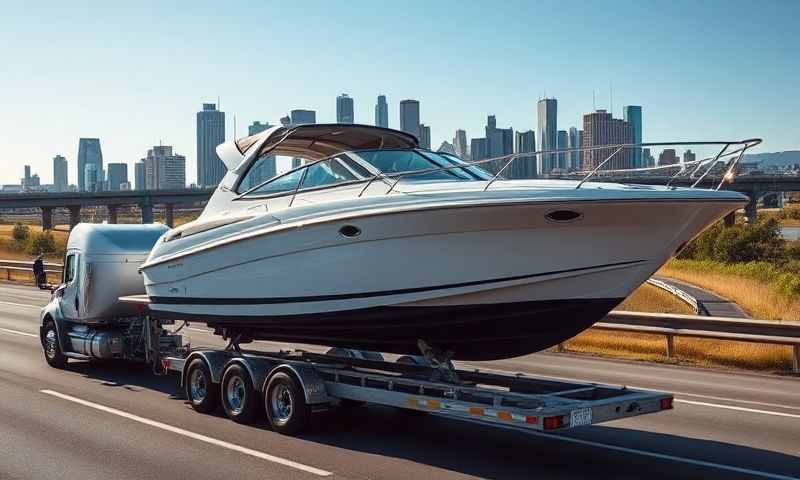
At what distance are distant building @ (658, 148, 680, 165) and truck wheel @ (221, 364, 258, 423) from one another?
497 cm

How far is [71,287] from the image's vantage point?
46.6ft

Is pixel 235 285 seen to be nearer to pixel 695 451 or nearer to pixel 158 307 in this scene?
pixel 158 307

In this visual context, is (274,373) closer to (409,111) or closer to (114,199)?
(409,111)

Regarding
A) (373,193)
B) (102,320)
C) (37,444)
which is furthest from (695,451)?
(102,320)

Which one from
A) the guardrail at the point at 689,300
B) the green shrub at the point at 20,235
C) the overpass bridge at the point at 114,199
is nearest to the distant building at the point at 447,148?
the guardrail at the point at 689,300

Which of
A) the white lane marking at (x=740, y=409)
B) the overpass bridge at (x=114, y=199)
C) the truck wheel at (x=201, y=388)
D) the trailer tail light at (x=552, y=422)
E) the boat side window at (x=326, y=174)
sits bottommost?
the white lane marking at (x=740, y=409)

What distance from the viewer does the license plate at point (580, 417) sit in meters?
7.58

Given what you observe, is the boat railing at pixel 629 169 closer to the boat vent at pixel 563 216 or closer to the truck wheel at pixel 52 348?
the boat vent at pixel 563 216

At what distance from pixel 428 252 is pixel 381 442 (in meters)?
2.18

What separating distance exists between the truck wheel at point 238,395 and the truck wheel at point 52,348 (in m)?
5.25

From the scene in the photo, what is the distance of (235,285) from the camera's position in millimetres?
10352

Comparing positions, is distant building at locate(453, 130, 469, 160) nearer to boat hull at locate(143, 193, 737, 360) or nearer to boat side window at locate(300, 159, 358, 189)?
boat side window at locate(300, 159, 358, 189)

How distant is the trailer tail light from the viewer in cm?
743

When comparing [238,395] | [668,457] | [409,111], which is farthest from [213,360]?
[409,111]
